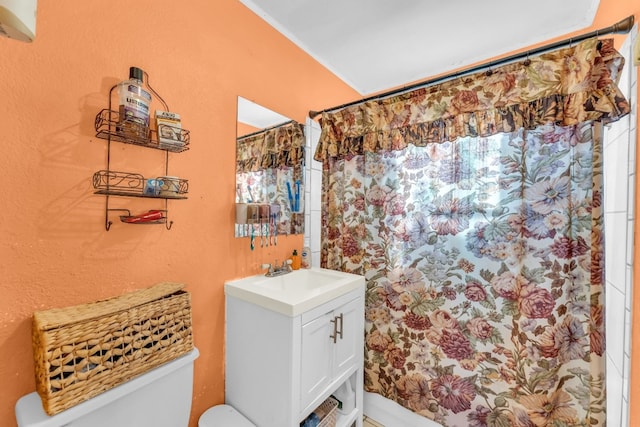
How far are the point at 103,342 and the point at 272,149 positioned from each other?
3.97 ft

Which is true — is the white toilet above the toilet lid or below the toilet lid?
above

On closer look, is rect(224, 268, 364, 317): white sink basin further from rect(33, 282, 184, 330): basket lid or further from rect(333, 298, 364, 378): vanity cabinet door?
rect(33, 282, 184, 330): basket lid

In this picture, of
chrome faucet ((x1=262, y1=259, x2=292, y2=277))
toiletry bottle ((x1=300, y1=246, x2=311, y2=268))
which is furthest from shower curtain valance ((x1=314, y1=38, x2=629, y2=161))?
chrome faucet ((x1=262, y1=259, x2=292, y2=277))

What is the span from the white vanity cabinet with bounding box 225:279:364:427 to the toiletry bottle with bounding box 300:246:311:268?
1.40 ft

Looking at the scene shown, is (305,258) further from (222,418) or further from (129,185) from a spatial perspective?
(129,185)

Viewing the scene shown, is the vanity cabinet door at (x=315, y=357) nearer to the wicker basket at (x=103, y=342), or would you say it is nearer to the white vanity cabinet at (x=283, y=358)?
the white vanity cabinet at (x=283, y=358)

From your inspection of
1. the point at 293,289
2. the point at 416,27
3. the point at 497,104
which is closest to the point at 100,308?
the point at 293,289

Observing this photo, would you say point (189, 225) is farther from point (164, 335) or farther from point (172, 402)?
point (172, 402)

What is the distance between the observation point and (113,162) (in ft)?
3.18

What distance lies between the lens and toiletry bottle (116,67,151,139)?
2.99 ft

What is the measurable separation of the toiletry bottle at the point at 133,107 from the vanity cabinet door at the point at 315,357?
40.4 inches

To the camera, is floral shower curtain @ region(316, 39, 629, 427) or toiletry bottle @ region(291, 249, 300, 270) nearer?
floral shower curtain @ region(316, 39, 629, 427)

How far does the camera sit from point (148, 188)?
39.5 inches

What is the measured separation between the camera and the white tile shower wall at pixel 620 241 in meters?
0.99
